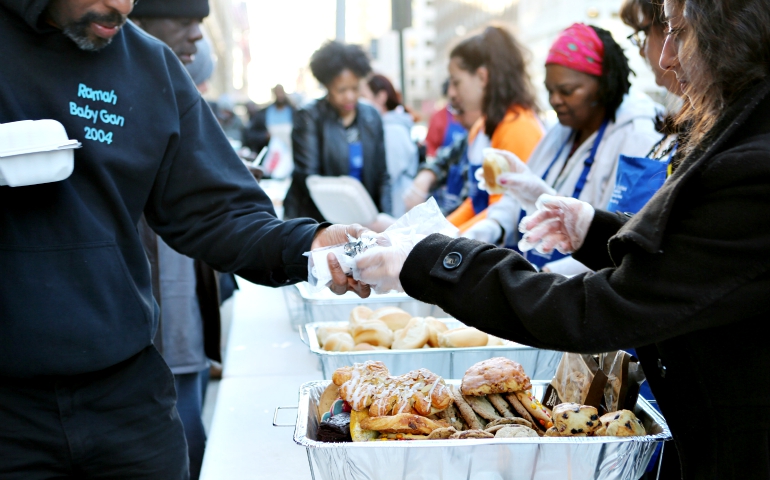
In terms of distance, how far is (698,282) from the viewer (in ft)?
3.11

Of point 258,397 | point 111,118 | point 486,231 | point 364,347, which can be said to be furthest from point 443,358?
point 486,231

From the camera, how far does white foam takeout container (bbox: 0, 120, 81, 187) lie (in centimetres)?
115

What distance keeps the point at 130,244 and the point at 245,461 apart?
0.57 metres

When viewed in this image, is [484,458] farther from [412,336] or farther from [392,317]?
[392,317]

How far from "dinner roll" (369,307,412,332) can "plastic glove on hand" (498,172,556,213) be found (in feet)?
2.05

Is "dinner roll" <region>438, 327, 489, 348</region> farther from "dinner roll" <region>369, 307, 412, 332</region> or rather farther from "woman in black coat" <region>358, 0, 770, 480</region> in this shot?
"woman in black coat" <region>358, 0, 770, 480</region>

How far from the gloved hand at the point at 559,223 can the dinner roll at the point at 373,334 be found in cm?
62

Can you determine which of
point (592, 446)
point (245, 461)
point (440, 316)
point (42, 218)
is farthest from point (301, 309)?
point (592, 446)

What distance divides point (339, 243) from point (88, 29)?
2.21 feet

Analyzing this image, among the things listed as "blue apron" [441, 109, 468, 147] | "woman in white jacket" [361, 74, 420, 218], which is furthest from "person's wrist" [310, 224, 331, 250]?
"blue apron" [441, 109, 468, 147]

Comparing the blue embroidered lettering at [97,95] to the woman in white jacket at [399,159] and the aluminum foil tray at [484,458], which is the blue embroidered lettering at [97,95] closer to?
the aluminum foil tray at [484,458]

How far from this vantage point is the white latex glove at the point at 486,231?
2711mm

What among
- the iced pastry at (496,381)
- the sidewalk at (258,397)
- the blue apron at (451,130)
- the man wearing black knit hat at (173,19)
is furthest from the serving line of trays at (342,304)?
the blue apron at (451,130)

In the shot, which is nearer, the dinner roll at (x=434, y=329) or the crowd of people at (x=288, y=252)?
the crowd of people at (x=288, y=252)
